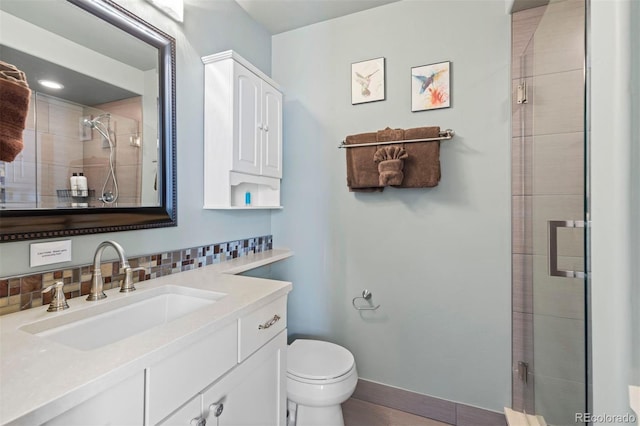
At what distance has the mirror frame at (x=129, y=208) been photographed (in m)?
0.92

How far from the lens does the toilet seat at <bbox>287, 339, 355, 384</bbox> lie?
1449 mm

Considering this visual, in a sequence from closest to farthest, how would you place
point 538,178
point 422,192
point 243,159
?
point 538,178 → point 243,159 → point 422,192

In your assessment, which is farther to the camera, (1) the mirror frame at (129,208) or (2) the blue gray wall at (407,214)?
(2) the blue gray wall at (407,214)

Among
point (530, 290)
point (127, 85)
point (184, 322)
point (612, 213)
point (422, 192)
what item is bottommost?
point (530, 290)

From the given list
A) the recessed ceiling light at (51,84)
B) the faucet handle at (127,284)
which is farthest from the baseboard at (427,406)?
the recessed ceiling light at (51,84)

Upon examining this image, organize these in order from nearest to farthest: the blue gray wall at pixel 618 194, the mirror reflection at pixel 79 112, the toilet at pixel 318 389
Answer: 1. the blue gray wall at pixel 618 194
2. the mirror reflection at pixel 79 112
3. the toilet at pixel 318 389

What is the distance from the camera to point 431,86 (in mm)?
1738

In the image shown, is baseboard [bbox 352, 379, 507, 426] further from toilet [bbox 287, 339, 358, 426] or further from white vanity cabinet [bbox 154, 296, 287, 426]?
white vanity cabinet [bbox 154, 296, 287, 426]

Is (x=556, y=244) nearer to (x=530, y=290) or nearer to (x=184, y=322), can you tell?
(x=530, y=290)

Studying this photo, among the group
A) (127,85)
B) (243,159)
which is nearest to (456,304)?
(243,159)

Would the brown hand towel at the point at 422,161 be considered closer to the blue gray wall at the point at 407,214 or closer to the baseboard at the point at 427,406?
the blue gray wall at the point at 407,214

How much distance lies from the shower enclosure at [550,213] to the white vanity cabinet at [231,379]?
0.92m

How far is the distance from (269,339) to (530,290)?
1.34m

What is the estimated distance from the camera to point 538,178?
1.38 metres
